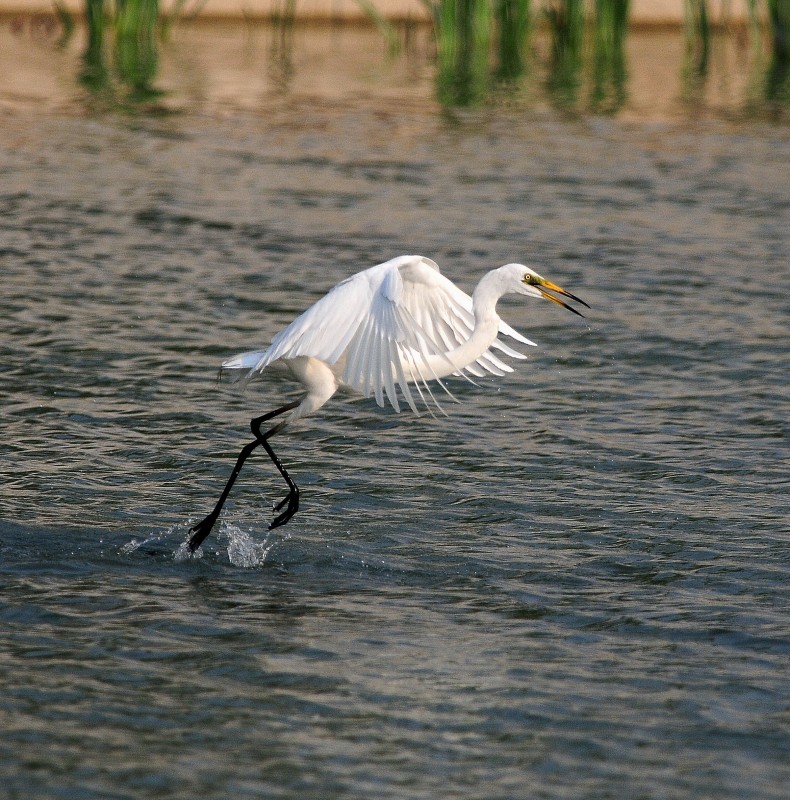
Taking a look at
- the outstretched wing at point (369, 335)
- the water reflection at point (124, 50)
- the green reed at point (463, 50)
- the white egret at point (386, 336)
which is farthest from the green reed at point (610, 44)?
the outstretched wing at point (369, 335)

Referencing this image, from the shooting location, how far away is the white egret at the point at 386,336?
676cm

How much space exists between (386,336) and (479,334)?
79 centimetres

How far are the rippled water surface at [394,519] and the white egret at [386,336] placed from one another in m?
0.74

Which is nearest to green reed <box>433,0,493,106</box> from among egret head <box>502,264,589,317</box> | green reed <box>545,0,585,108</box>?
green reed <box>545,0,585,108</box>

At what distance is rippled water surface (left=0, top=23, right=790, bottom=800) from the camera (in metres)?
Result: 5.39

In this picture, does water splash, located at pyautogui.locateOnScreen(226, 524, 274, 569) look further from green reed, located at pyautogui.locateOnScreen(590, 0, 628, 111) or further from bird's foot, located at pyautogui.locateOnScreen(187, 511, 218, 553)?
green reed, located at pyautogui.locateOnScreen(590, 0, 628, 111)

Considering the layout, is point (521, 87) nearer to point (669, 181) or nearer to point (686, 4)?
point (686, 4)

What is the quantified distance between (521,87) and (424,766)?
20714mm

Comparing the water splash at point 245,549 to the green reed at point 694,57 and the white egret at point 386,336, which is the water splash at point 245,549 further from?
the green reed at point 694,57

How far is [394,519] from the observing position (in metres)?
7.89

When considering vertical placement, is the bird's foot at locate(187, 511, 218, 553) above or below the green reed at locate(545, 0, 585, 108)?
below

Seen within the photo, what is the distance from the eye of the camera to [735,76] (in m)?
27.0

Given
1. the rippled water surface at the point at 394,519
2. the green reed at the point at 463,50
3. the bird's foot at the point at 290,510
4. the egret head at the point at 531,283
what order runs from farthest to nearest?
the green reed at the point at 463,50 → the bird's foot at the point at 290,510 → the egret head at the point at 531,283 → the rippled water surface at the point at 394,519

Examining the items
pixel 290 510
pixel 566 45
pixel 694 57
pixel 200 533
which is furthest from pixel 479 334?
pixel 694 57
